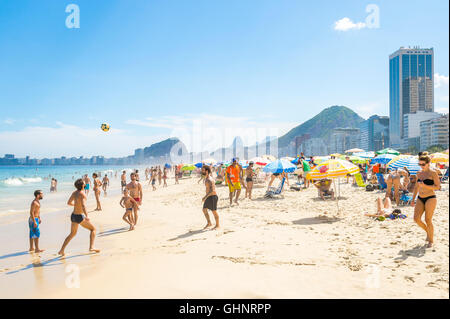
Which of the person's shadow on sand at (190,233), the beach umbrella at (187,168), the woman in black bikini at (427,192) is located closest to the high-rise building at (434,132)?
the beach umbrella at (187,168)

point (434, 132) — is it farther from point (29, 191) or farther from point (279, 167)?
point (29, 191)

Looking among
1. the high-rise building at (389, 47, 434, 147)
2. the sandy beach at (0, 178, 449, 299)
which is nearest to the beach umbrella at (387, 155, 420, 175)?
the sandy beach at (0, 178, 449, 299)

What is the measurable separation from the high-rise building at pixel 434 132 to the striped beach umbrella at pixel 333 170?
438ft

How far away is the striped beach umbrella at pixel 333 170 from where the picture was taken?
787cm

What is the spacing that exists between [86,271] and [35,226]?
215cm

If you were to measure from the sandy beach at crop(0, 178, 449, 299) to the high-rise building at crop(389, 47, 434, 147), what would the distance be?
579 feet

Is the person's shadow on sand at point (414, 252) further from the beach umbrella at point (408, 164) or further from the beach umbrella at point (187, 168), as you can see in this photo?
the beach umbrella at point (187, 168)

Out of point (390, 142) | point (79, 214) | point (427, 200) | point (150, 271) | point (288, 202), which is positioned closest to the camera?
point (150, 271)

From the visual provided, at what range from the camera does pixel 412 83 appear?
6284 inches

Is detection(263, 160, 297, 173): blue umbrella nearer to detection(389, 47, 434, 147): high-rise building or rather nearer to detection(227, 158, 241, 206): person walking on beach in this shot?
detection(227, 158, 241, 206): person walking on beach

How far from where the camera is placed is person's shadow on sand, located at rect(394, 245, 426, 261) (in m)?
4.68
